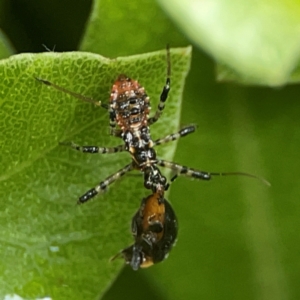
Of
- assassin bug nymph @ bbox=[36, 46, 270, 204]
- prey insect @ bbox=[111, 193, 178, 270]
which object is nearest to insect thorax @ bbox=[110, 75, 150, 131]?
assassin bug nymph @ bbox=[36, 46, 270, 204]

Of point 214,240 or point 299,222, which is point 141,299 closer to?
point 214,240

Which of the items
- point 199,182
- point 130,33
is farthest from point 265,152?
point 130,33

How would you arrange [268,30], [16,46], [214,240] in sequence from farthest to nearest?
[214,240]
[16,46]
[268,30]

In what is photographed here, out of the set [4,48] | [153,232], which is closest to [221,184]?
[153,232]

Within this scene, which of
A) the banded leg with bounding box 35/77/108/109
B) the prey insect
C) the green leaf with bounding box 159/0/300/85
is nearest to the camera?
the green leaf with bounding box 159/0/300/85

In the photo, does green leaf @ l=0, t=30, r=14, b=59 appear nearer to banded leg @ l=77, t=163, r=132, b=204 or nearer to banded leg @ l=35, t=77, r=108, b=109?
banded leg @ l=35, t=77, r=108, b=109

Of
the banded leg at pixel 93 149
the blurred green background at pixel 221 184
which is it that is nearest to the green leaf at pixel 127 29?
the blurred green background at pixel 221 184
